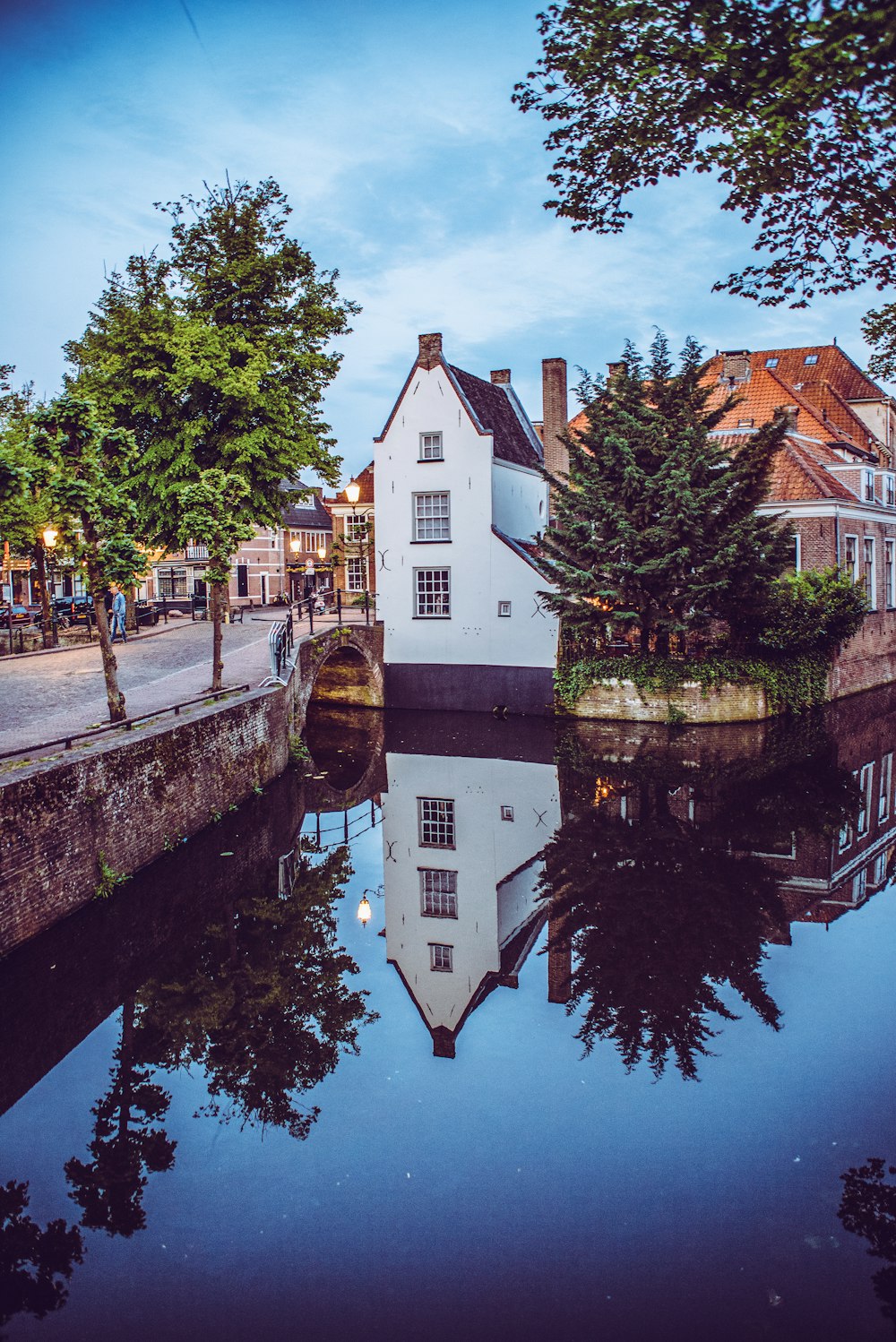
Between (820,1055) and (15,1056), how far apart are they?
650cm

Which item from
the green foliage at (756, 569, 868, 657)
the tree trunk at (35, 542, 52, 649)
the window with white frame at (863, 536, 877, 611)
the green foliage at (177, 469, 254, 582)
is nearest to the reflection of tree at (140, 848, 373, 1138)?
the green foliage at (177, 469, 254, 582)

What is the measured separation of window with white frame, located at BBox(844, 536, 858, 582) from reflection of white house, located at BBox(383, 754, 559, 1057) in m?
15.6

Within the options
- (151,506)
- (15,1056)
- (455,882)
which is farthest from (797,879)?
(151,506)

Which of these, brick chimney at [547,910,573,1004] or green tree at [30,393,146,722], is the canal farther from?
green tree at [30,393,146,722]

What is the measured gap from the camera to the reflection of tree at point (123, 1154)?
5.62m

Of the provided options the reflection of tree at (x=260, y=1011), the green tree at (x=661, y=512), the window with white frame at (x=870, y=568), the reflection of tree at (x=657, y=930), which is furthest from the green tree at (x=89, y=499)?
the window with white frame at (x=870, y=568)

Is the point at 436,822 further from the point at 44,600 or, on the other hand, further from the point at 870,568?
the point at 870,568

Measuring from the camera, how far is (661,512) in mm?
21266

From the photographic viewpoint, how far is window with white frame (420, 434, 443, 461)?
24984 mm

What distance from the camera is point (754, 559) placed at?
21.1 meters

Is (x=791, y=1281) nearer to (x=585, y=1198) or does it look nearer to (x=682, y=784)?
(x=585, y=1198)

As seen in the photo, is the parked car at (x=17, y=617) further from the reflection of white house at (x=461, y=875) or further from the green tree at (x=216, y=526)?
the reflection of white house at (x=461, y=875)

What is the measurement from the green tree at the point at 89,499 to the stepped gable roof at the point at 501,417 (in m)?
13.6

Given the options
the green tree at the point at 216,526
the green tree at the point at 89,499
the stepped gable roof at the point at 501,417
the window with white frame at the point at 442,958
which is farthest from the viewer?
the stepped gable roof at the point at 501,417
